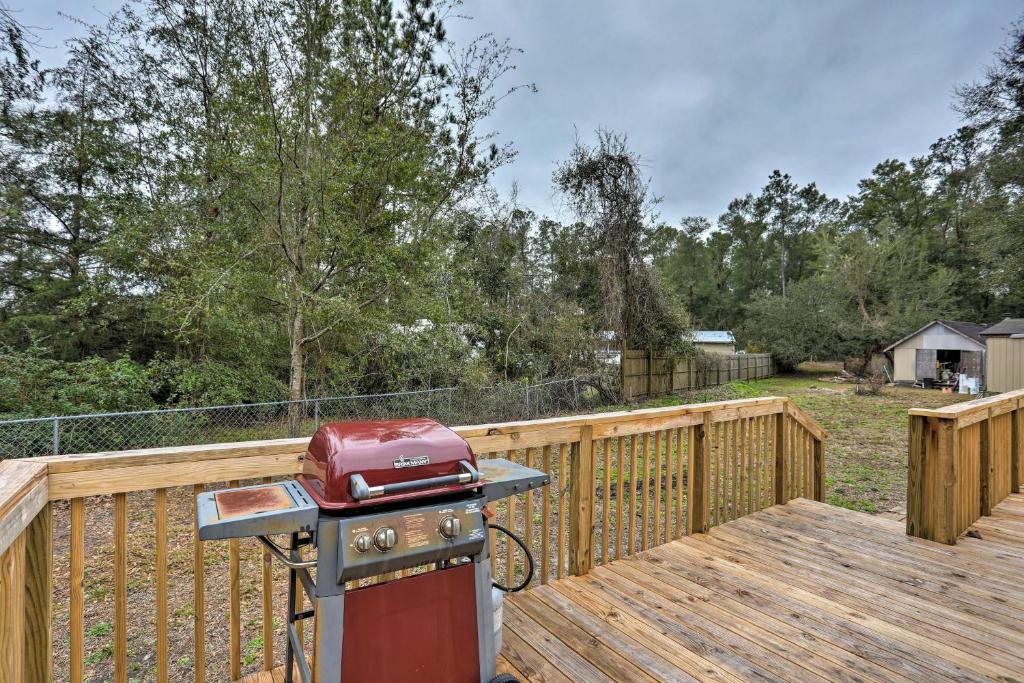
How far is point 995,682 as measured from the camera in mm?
1670

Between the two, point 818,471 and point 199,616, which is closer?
point 199,616

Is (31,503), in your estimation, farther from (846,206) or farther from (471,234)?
(846,206)

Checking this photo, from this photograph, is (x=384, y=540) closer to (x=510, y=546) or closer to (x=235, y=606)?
(x=235, y=606)

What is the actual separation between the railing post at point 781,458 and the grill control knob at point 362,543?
10.7 feet

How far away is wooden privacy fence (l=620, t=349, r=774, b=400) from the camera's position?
1055 cm

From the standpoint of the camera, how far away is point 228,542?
2488 mm

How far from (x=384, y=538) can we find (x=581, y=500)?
4.84ft

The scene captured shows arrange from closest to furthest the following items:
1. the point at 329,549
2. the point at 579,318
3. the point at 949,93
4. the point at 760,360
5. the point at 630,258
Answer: the point at 329,549 → the point at 579,318 → the point at 630,258 → the point at 949,93 → the point at 760,360

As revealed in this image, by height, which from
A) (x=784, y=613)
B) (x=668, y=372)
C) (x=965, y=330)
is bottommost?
(x=784, y=613)

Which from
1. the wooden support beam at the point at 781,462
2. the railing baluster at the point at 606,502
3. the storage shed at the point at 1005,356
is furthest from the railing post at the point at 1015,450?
the storage shed at the point at 1005,356

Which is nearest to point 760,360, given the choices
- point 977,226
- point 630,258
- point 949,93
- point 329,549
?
point 977,226

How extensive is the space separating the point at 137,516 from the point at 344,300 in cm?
288

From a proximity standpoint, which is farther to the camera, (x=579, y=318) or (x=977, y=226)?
(x=977, y=226)

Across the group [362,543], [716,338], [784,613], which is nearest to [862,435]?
[784,613]
